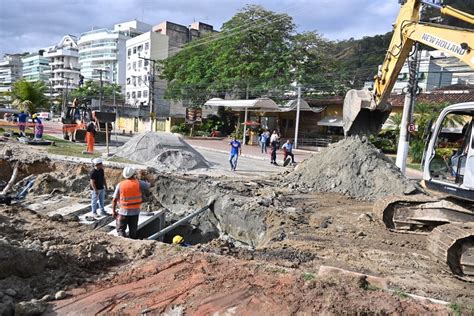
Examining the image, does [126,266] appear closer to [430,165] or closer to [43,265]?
[43,265]

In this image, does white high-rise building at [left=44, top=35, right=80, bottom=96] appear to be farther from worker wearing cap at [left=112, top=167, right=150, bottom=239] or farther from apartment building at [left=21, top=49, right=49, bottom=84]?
worker wearing cap at [left=112, top=167, right=150, bottom=239]

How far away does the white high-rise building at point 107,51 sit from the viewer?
286 ft

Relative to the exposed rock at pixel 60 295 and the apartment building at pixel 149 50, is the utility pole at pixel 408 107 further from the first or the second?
the apartment building at pixel 149 50

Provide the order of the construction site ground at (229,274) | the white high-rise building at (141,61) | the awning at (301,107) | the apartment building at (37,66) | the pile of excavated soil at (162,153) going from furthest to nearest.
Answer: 1. the apartment building at (37,66)
2. the white high-rise building at (141,61)
3. the awning at (301,107)
4. the pile of excavated soil at (162,153)
5. the construction site ground at (229,274)

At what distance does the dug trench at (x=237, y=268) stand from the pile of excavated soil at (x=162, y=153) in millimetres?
6923

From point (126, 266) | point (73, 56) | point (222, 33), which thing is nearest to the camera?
point (126, 266)

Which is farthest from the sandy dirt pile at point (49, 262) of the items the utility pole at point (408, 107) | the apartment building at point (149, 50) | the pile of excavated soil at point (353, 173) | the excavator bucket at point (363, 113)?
the apartment building at point (149, 50)

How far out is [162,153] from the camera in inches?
683

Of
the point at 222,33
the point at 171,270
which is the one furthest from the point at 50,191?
the point at 222,33

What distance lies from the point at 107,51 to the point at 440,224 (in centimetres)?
9156

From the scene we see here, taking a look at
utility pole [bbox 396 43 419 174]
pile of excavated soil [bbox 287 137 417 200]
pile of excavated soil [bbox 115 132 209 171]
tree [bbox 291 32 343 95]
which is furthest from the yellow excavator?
tree [bbox 291 32 343 95]

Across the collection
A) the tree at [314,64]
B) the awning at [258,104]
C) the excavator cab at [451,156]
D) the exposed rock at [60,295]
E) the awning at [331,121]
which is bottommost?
the exposed rock at [60,295]

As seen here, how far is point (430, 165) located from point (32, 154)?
551 inches

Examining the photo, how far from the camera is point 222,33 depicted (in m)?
40.8
